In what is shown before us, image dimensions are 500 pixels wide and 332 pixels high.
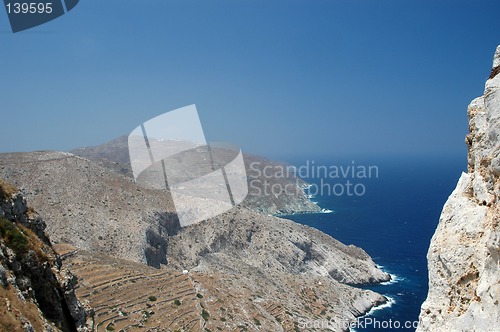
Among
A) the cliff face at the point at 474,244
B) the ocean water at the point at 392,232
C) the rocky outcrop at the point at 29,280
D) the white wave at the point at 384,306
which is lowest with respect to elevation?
the ocean water at the point at 392,232

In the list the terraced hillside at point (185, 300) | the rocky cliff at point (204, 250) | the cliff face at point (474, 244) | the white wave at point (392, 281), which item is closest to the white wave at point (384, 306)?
the rocky cliff at point (204, 250)

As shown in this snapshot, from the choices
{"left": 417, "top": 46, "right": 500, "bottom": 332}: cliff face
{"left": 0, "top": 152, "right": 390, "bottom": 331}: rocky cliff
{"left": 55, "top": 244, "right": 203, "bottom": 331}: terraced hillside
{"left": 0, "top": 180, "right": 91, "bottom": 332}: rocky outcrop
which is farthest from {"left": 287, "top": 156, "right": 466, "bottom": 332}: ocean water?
{"left": 417, "top": 46, "right": 500, "bottom": 332}: cliff face

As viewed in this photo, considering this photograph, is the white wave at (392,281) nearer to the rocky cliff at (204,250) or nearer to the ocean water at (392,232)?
the ocean water at (392,232)

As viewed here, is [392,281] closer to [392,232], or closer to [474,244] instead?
[392,232]

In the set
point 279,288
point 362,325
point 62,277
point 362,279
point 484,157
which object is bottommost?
point 362,279

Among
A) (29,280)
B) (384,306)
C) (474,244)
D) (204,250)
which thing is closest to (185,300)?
(204,250)

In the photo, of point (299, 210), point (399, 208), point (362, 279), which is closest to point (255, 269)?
point (362, 279)

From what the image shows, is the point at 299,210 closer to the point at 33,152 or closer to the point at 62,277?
the point at 33,152
